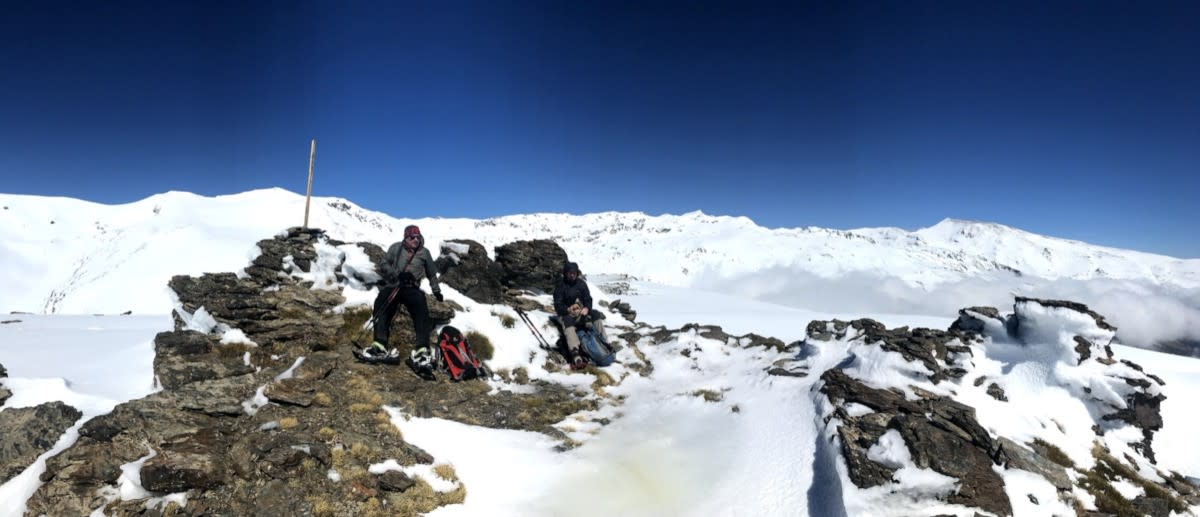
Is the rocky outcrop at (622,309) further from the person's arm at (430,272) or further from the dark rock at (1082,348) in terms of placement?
the dark rock at (1082,348)

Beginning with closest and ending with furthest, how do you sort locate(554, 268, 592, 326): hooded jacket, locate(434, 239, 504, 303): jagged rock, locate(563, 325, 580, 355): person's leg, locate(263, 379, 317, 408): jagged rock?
locate(263, 379, 317, 408): jagged rock < locate(563, 325, 580, 355): person's leg < locate(554, 268, 592, 326): hooded jacket < locate(434, 239, 504, 303): jagged rock

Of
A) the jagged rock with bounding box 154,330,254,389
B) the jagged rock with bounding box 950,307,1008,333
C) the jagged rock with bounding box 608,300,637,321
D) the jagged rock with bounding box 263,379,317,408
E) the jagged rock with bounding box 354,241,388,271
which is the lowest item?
the jagged rock with bounding box 263,379,317,408

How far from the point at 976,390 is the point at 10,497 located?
694 inches

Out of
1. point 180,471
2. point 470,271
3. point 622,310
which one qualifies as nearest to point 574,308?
point 470,271

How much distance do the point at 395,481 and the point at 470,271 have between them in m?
11.9

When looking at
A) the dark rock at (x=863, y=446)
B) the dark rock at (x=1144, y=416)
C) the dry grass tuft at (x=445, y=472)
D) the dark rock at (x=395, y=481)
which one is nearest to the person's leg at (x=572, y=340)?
the dry grass tuft at (x=445, y=472)

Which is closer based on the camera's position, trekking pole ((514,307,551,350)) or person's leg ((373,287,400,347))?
person's leg ((373,287,400,347))

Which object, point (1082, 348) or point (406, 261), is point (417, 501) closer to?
point (406, 261)

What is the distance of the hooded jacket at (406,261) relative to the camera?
12.1m

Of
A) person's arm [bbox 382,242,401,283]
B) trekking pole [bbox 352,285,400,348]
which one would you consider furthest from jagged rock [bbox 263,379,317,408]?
person's arm [bbox 382,242,401,283]

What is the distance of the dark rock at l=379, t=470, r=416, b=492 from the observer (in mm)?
7590

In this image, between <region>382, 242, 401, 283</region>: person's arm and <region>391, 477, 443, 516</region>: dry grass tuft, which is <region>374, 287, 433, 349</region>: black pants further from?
<region>391, 477, 443, 516</region>: dry grass tuft

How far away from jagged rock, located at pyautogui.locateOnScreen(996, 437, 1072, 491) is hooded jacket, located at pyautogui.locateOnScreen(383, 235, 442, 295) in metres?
12.2

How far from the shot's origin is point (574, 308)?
1535 cm
